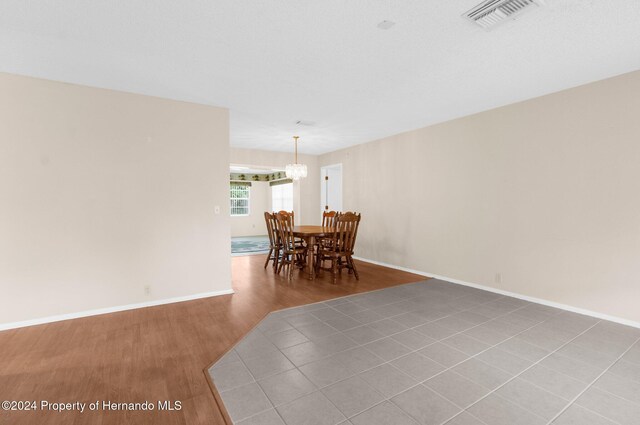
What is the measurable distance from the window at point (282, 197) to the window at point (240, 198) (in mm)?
1049

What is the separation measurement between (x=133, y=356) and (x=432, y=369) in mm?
2368

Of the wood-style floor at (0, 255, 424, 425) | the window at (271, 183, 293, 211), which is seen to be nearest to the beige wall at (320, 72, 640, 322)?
the wood-style floor at (0, 255, 424, 425)

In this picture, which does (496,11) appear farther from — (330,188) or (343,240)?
(330,188)

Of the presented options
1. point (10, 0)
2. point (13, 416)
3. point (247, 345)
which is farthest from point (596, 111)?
point (13, 416)

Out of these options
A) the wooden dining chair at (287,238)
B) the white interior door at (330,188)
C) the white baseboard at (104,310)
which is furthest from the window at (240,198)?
the white baseboard at (104,310)

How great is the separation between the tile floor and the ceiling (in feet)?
8.48

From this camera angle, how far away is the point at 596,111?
3.16 m

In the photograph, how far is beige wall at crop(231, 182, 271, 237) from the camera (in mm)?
11477

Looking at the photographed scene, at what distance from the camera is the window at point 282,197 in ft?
34.7

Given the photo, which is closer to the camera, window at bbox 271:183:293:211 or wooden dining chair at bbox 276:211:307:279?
wooden dining chair at bbox 276:211:307:279

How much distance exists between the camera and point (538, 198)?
3.62m

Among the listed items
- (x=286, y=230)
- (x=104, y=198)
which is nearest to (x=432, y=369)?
(x=286, y=230)

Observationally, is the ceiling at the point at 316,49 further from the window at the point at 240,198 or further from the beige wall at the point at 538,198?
the window at the point at 240,198

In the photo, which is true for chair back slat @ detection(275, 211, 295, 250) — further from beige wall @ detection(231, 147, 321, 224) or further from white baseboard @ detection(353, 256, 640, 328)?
beige wall @ detection(231, 147, 321, 224)
